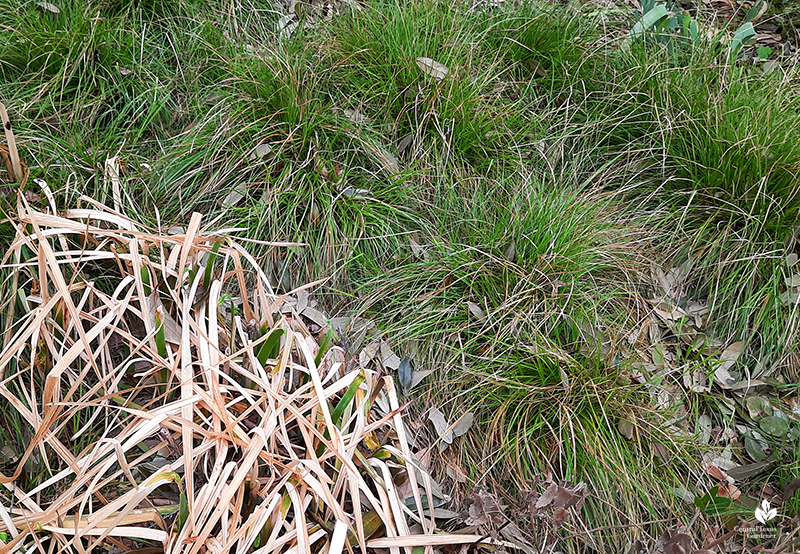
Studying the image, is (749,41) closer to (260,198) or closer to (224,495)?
(260,198)

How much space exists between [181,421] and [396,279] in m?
0.93

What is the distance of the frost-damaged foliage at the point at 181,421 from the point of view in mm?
1552

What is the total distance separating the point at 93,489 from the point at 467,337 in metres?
1.24

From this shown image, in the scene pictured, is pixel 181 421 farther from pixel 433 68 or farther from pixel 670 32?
pixel 670 32

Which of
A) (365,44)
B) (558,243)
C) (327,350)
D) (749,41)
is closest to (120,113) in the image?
(365,44)

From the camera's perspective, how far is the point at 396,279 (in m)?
2.19

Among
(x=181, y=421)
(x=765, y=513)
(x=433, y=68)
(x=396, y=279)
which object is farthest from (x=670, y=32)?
(x=181, y=421)

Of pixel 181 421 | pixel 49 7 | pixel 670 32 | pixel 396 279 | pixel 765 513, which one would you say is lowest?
pixel 765 513

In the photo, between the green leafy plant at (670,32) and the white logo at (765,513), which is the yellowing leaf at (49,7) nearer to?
the green leafy plant at (670,32)

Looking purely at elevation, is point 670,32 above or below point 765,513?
above

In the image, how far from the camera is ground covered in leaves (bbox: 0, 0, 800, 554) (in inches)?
66.6

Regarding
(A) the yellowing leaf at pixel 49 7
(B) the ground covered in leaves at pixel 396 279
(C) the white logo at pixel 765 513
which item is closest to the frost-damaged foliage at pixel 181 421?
(B) the ground covered in leaves at pixel 396 279

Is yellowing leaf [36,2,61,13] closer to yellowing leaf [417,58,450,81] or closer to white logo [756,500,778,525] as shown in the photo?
yellowing leaf [417,58,450,81]

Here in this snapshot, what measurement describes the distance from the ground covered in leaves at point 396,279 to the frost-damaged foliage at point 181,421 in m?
0.01
